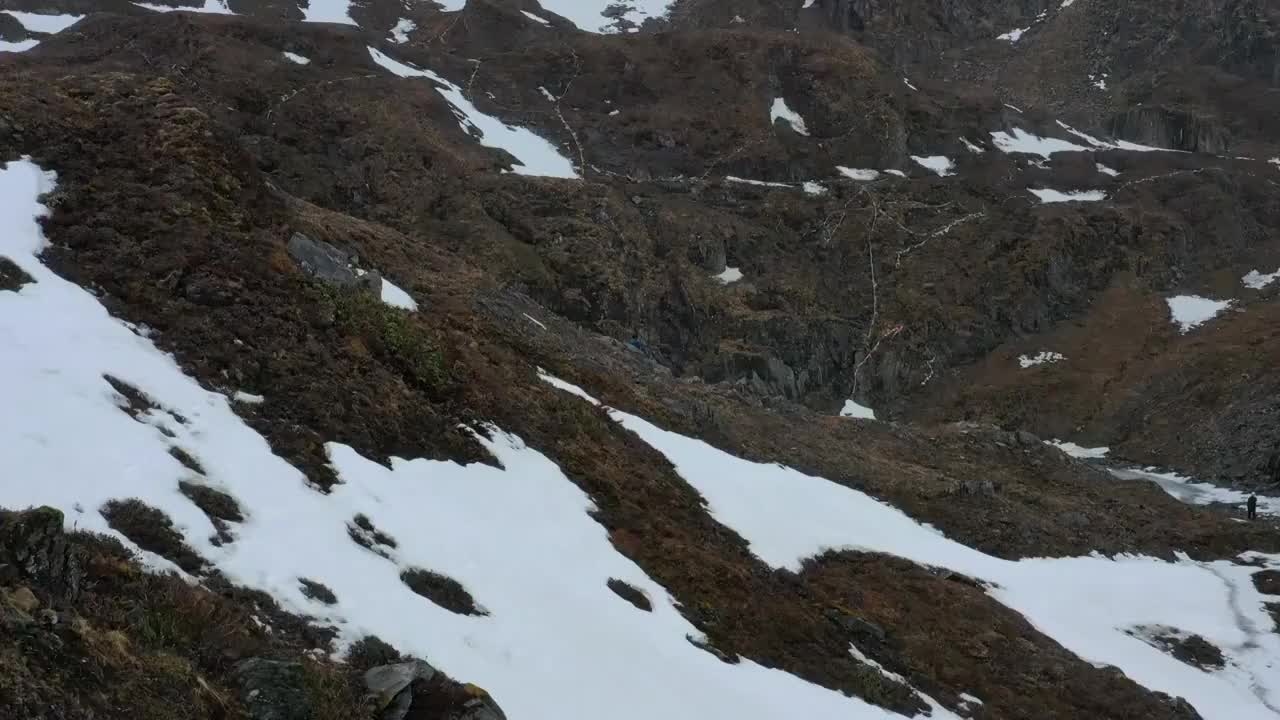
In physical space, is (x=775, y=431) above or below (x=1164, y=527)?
below

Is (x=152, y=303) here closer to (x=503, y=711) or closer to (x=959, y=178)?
(x=503, y=711)

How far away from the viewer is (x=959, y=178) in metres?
81.4

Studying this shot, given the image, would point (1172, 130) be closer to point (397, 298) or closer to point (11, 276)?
point (397, 298)

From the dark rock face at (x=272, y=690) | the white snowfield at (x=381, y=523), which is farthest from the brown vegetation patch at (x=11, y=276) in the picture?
the dark rock face at (x=272, y=690)

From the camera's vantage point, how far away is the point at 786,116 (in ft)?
→ 271

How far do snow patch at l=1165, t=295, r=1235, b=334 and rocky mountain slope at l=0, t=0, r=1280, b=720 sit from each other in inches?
18.7

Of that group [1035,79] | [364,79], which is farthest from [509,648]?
[1035,79]

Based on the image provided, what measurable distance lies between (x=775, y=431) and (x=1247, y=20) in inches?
5084

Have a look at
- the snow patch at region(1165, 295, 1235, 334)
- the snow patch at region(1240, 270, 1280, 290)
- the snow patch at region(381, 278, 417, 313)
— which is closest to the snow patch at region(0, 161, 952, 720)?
the snow patch at region(381, 278, 417, 313)

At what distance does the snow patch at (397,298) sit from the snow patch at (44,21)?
68392mm

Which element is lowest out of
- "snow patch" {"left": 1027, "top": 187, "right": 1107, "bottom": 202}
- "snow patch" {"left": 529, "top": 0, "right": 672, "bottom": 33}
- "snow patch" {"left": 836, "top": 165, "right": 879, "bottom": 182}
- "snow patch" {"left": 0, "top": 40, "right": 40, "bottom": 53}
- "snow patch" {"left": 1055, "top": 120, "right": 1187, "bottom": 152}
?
"snow patch" {"left": 0, "top": 40, "right": 40, "bottom": 53}

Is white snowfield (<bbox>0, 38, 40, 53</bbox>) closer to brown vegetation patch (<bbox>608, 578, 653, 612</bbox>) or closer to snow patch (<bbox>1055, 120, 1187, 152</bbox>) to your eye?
brown vegetation patch (<bbox>608, 578, 653, 612</bbox>)

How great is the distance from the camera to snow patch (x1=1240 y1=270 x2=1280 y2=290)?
72.9 metres

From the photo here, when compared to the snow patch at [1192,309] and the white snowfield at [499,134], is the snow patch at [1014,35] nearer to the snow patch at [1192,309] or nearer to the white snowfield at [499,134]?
the snow patch at [1192,309]
